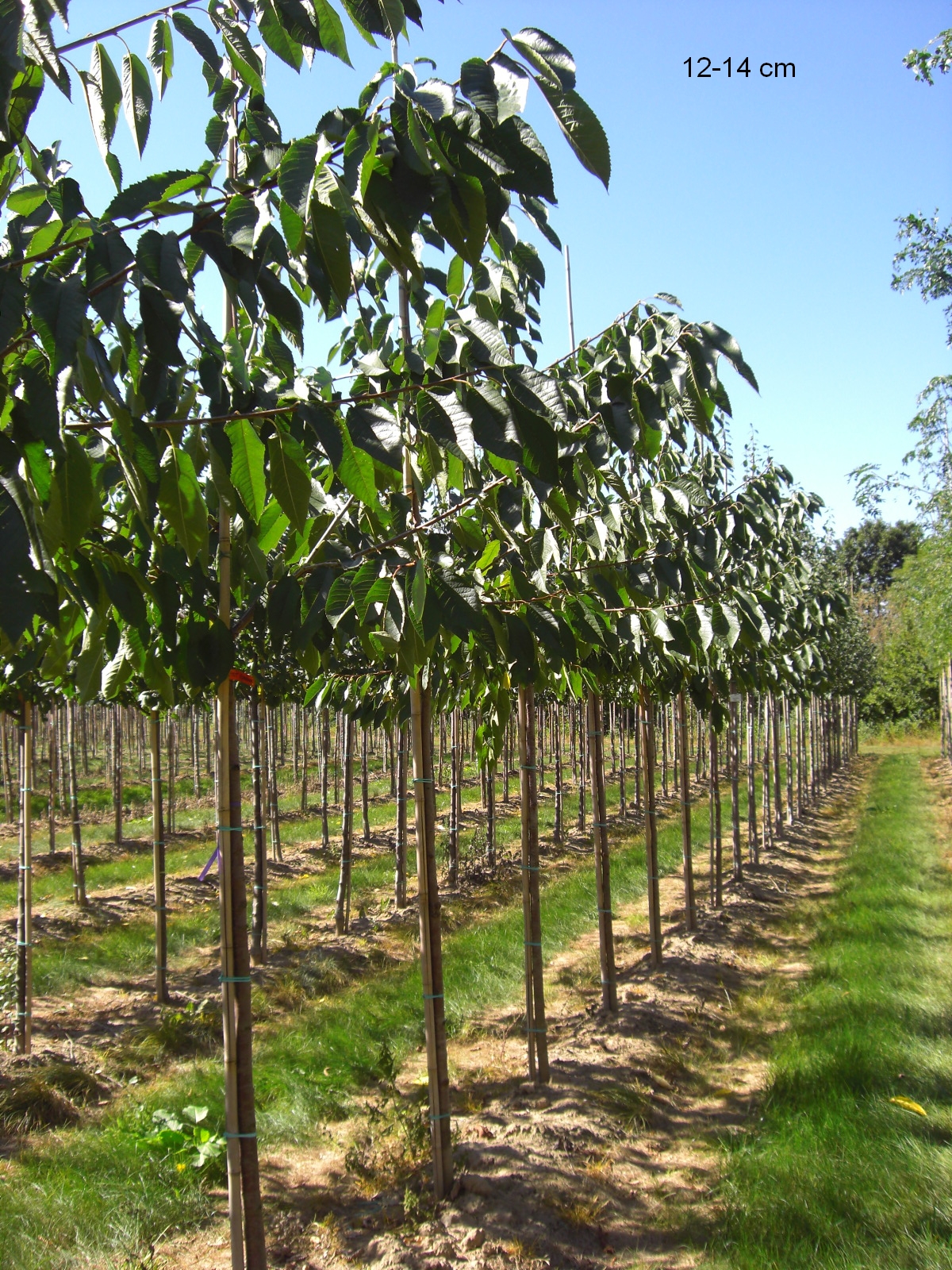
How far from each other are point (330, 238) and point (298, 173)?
0.40 ft

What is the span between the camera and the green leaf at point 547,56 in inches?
52.8

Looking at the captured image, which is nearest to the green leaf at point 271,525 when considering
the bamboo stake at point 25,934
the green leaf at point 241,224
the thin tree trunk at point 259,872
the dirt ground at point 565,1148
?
the green leaf at point 241,224

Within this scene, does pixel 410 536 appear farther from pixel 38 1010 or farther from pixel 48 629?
pixel 38 1010

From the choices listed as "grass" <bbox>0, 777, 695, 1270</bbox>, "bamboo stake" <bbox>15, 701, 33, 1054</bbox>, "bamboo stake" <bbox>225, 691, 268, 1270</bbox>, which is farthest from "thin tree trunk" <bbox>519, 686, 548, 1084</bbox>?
"bamboo stake" <bbox>15, 701, 33, 1054</bbox>

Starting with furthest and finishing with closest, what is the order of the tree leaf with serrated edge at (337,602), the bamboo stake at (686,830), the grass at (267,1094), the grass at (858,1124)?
1. the bamboo stake at (686,830)
2. the grass at (267,1094)
3. the grass at (858,1124)
4. the tree leaf with serrated edge at (337,602)

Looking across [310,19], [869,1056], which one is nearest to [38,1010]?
[869,1056]

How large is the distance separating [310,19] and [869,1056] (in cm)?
609

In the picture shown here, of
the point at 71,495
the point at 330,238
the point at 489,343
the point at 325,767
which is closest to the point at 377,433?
the point at 489,343

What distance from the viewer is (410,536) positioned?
259 cm

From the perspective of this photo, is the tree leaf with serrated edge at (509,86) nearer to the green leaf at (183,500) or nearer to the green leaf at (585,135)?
the green leaf at (585,135)

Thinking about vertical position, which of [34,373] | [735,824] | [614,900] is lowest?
[614,900]

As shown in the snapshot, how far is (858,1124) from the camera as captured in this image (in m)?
4.72

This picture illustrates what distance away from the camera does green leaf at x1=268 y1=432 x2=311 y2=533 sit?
1721 millimetres

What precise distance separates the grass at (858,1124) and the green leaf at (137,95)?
4.28m
